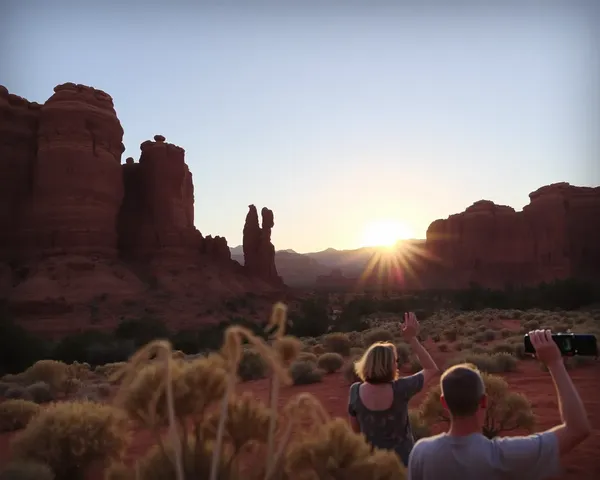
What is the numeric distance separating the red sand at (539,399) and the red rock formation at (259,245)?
52.3 m

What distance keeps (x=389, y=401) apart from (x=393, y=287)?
102 m

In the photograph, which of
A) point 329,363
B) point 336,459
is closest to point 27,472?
point 336,459

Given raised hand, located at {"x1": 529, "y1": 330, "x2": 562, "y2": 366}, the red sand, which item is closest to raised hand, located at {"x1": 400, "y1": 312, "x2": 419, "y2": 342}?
raised hand, located at {"x1": 529, "y1": 330, "x2": 562, "y2": 366}

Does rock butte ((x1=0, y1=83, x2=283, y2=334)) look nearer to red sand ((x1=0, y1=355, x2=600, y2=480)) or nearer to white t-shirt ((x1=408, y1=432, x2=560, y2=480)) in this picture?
red sand ((x1=0, y1=355, x2=600, y2=480))

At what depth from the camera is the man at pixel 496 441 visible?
2141mm

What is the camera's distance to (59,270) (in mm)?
44000

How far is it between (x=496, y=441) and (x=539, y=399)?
806 centimetres

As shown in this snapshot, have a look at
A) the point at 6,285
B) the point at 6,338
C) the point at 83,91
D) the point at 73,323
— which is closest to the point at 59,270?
the point at 6,285

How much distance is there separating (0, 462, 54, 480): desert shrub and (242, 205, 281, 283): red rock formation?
197 ft

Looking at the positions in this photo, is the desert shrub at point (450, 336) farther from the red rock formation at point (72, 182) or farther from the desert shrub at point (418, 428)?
the red rock formation at point (72, 182)

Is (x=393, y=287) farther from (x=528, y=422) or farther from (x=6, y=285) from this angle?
(x=528, y=422)

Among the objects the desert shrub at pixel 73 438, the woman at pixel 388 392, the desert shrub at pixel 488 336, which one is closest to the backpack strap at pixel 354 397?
the woman at pixel 388 392

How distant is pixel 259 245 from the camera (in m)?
66.3

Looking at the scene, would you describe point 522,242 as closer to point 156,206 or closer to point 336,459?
point 156,206
